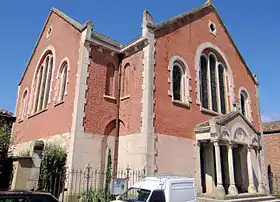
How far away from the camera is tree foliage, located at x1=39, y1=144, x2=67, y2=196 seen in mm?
12391

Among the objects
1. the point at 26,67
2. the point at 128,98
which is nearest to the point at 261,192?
the point at 128,98

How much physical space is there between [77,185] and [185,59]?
1061 centimetres

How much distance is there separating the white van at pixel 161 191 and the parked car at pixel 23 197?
3.74m

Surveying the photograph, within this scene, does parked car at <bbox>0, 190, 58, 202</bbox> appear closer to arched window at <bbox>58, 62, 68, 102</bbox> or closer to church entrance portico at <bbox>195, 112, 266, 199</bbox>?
church entrance portico at <bbox>195, 112, 266, 199</bbox>

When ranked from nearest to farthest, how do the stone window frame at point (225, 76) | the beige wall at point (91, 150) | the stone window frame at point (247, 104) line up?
the beige wall at point (91, 150) < the stone window frame at point (225, 76) < the stone window frame at point (247, 104)

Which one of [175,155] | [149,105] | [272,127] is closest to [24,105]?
[149,105]

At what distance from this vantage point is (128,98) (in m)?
15.6

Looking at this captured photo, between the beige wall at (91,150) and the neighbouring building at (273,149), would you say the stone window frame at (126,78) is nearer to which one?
the beige wall at (91,150)

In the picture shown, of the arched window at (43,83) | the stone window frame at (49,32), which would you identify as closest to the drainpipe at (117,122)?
the arched window at (43,83)

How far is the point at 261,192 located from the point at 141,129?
9935 mm

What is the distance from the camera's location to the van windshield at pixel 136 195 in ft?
29.9

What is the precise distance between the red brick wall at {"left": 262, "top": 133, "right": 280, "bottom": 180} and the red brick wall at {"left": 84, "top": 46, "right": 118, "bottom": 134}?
18.0 metres

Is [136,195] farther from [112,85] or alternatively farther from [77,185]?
[112,85]

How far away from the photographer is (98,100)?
15281 millimetres
